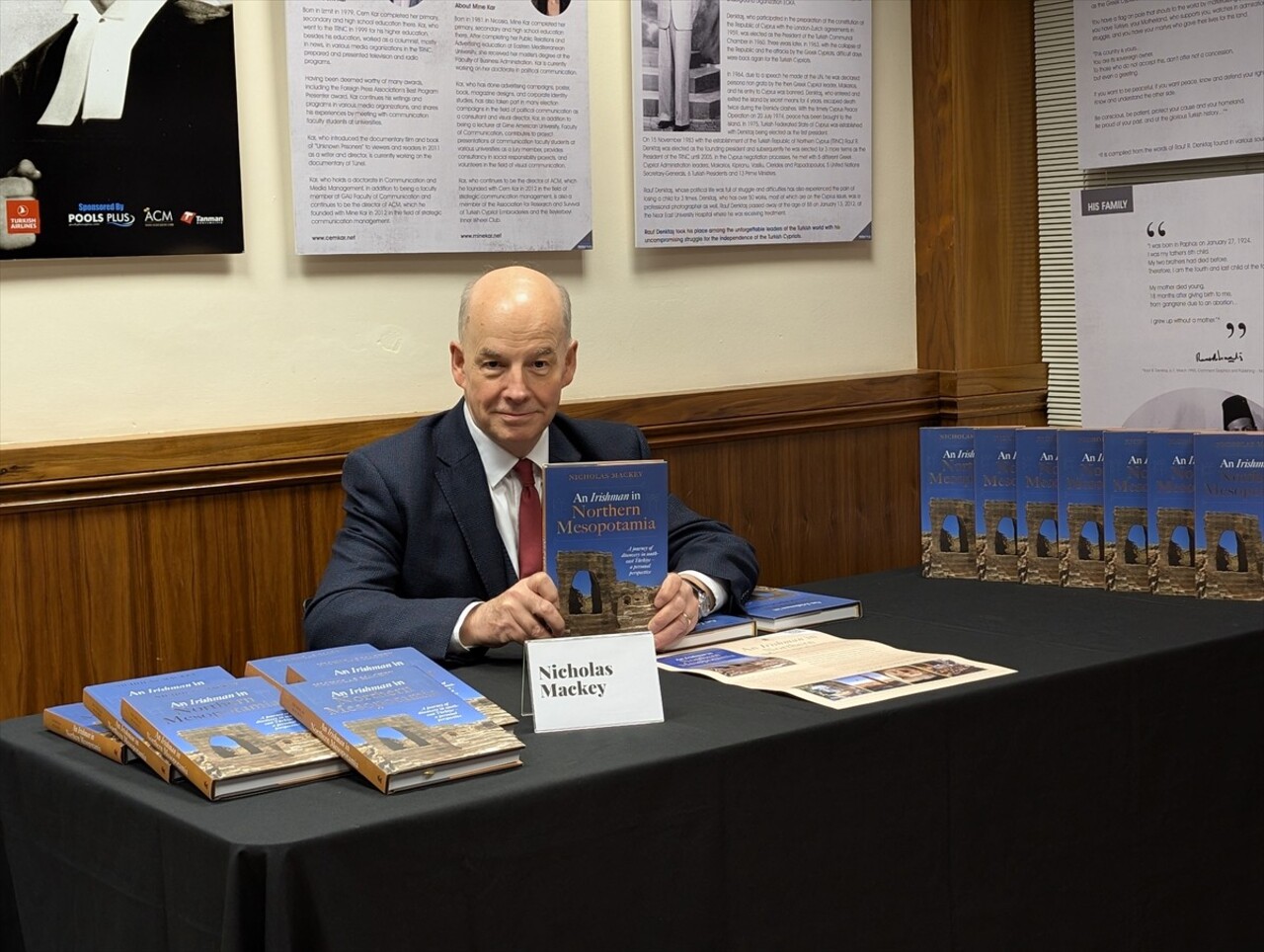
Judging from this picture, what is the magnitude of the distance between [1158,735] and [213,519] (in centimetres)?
185

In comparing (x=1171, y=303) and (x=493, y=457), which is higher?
(x=1171, y=303)

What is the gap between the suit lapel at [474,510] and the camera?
286 cm

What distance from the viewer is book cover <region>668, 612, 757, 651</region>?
2697 millimetres

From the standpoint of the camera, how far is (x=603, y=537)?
242 centimetres

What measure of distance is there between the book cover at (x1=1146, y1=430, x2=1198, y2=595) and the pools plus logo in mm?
2059

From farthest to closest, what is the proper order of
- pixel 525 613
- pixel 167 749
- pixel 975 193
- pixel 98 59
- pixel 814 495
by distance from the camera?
pixel 975 193, pixel 814 495, pixel 98 59, pixel 525 613, pixel 167 749

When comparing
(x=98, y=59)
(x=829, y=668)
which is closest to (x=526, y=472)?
(x=829, y=668)

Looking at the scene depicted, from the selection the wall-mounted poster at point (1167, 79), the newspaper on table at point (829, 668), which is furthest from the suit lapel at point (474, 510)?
the wall-mounted poster at point (1167, 79)

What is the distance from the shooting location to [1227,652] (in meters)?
2.76

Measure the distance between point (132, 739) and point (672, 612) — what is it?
926mm

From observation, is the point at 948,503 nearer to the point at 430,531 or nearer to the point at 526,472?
the point at 526,472

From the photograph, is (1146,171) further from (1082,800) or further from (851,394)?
(1082,800)

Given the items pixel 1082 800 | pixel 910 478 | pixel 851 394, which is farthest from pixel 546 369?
pixel 910 478

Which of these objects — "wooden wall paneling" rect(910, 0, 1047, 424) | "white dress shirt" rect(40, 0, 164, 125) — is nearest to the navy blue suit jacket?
"white dress shirt" rect(40, 0, 164, 125)
